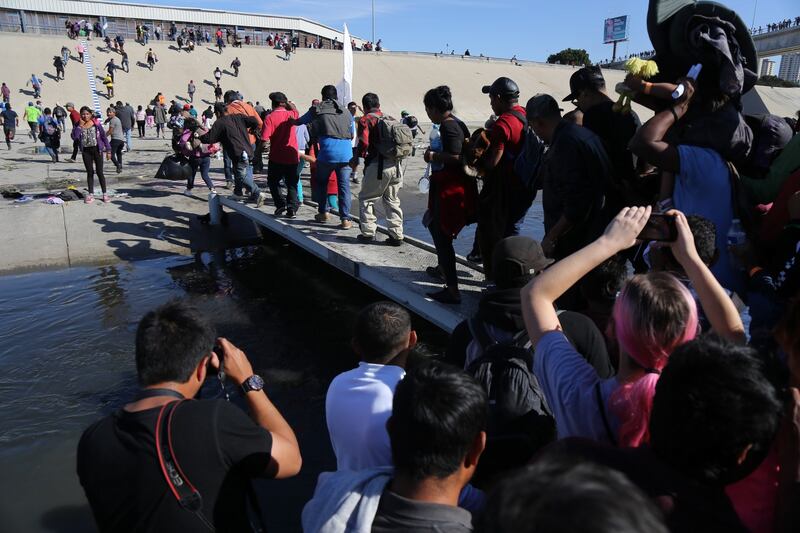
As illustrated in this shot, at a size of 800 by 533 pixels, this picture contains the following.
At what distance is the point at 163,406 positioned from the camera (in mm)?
1776

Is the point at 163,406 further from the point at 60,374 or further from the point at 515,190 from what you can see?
the point at 60,374

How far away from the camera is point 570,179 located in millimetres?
3850

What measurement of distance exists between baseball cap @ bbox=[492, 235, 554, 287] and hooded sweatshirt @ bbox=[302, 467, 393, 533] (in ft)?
3.94

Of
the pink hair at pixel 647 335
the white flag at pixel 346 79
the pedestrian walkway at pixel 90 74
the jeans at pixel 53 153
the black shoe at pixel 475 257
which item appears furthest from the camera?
the pedestrian walkway at pixel 90 74

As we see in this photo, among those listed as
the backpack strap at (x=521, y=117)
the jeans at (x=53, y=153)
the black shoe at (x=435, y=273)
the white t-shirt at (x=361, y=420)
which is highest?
the backpack strap at (x=521, y=117)

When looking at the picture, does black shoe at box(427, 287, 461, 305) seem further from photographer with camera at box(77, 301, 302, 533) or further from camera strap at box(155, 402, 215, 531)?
camera strap at box(155, 402, 215, 531)

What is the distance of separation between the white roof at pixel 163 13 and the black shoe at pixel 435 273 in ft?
204

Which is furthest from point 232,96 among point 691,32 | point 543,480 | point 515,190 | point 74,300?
point 543,480

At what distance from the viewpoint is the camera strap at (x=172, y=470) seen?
1.71 meters

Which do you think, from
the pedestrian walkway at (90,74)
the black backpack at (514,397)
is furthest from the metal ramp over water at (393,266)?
the pedestrian walkway at (90,74)

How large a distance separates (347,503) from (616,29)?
8852 centimetres

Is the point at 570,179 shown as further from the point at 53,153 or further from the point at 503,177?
the point at 53,153

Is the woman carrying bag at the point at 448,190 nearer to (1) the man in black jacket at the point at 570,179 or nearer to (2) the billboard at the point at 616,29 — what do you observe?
(1) the man in black jacket at the point at 570,179

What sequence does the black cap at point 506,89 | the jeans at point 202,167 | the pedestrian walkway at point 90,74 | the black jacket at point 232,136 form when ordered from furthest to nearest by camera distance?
the pedestrian walkway at point 90,74
the jeans at point 202,167
the black jacket at point 232,136
the black cap at point 506,89
